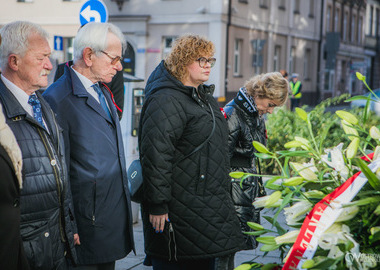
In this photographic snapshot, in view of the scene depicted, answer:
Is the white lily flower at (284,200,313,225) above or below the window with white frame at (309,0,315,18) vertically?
below

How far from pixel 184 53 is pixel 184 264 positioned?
1.22 metres

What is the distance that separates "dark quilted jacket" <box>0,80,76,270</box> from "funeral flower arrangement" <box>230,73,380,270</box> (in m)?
1.10

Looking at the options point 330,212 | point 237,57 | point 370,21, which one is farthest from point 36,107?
point 370,21

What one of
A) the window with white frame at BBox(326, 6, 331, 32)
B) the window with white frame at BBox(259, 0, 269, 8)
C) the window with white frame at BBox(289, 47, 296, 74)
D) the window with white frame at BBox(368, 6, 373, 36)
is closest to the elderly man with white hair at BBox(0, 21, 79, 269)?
the window with white frame at BBox(259, 0, 269, 8)

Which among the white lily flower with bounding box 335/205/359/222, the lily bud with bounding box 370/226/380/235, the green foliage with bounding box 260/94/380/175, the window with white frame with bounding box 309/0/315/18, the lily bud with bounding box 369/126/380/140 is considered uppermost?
the window with white frame with bounding box 309/0/315/18

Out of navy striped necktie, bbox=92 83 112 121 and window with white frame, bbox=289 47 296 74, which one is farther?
window with white frame, bbox=289 47 296 74

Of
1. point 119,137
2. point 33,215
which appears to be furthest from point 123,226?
point 33,215

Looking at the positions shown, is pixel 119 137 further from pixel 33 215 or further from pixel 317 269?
pixel 317 269

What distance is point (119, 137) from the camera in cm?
350

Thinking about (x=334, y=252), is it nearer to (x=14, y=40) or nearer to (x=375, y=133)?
(x=375, y=133)

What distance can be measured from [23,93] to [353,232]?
5.58ft

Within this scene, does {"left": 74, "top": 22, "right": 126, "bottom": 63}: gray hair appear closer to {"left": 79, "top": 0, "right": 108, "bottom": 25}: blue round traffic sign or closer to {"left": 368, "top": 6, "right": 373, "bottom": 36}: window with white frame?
{"left": 79, "top": 0, "right": 108, "bottom": 25}: blue round traffic sign

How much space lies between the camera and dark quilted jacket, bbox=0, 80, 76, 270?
2775 millimetres

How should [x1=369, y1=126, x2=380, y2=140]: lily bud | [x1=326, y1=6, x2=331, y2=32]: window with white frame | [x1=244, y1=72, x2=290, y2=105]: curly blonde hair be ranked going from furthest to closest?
1. [x1=326, y1=6, x2=331, y2=32]: window with white frame
2. [x1=244, y1=72, x2=290, y2=105]: curly blonde hair
3. [x1=369, y1=126, x2=380, y2=140]: lily bud
